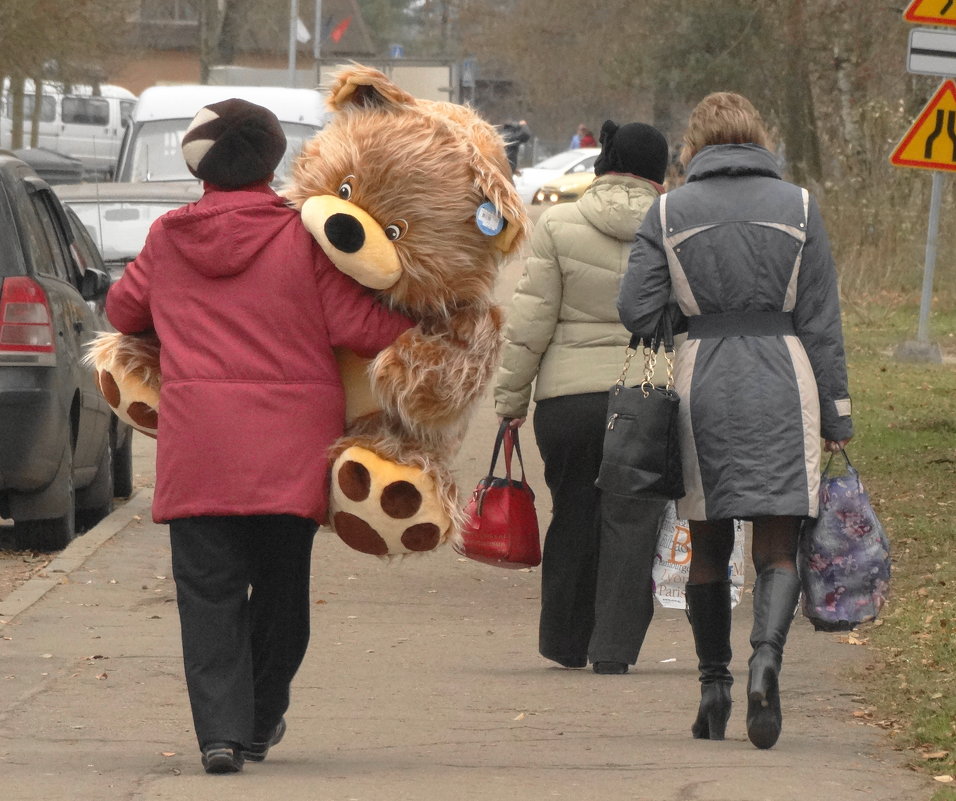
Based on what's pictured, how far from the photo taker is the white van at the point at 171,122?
1725 cm

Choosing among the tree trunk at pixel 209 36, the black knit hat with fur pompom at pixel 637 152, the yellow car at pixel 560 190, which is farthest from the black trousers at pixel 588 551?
the tree trunk at pixel 209 36

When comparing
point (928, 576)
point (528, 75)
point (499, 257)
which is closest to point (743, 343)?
point (499, 257)

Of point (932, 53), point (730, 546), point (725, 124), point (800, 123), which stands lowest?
point (730, 546)

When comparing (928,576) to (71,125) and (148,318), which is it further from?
(71,125)

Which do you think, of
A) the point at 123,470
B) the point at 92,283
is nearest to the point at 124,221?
the point at 123,470

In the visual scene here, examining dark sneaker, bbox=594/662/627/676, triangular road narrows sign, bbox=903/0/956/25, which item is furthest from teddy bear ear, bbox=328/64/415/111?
triangular road narrows sign, bbox=903/0/956/25

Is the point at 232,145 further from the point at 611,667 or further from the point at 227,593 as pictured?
the point at 611,667

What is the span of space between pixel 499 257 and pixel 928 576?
3778mm

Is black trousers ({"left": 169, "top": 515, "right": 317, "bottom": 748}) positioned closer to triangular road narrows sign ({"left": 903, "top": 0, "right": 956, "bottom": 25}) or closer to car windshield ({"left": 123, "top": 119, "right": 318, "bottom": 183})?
triangular road narrows sign ({"left": 903, "top": 0, "right": 956, "bottom": 25})

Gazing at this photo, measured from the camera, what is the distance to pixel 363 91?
474cm

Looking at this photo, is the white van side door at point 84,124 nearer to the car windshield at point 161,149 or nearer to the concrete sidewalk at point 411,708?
the car windshield at point 161,149

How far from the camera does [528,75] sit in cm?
5456

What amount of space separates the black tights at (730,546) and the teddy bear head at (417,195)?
3.41 feet

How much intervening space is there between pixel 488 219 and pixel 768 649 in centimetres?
135
